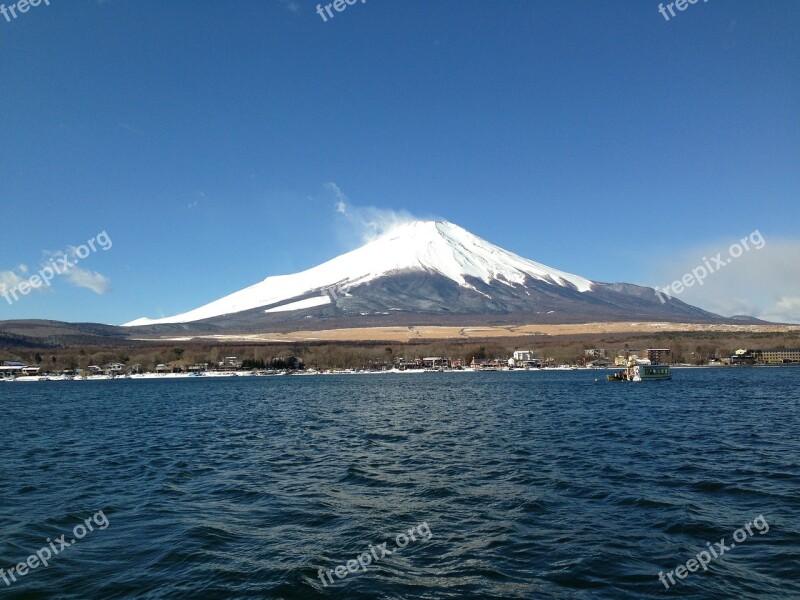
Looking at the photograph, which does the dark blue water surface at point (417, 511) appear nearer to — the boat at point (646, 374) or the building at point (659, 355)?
the boat at point (646, 374)

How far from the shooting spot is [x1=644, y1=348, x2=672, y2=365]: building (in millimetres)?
176875

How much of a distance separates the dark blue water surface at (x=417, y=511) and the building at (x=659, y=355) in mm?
151898

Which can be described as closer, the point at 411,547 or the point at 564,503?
the point at 411,547

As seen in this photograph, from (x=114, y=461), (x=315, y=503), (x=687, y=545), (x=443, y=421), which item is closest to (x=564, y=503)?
(x=687, y=545)

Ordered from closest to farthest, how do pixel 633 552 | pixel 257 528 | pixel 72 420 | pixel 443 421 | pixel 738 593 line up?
pixel 738 593
pixel 633 552
pixel 257 528
pixel 443 421
pixel 72 420

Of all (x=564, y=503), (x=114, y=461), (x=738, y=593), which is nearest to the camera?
(x=738, y=593)

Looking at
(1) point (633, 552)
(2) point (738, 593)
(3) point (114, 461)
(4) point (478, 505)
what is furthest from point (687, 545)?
(3) point (114, 461)

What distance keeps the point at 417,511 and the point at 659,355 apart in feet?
597

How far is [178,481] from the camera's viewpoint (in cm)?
2197

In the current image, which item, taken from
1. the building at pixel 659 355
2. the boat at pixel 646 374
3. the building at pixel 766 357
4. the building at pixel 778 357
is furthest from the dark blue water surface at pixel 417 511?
the building at pixel 778 357

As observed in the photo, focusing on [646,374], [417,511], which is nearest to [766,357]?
[646,374]

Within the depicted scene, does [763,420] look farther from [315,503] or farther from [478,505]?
[315,503]

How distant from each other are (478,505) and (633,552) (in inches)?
204

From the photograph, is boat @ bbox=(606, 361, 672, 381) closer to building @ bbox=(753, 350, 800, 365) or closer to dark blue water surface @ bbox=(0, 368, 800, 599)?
dark blue water surface @ bbox=(0, 368, 800, 599)
